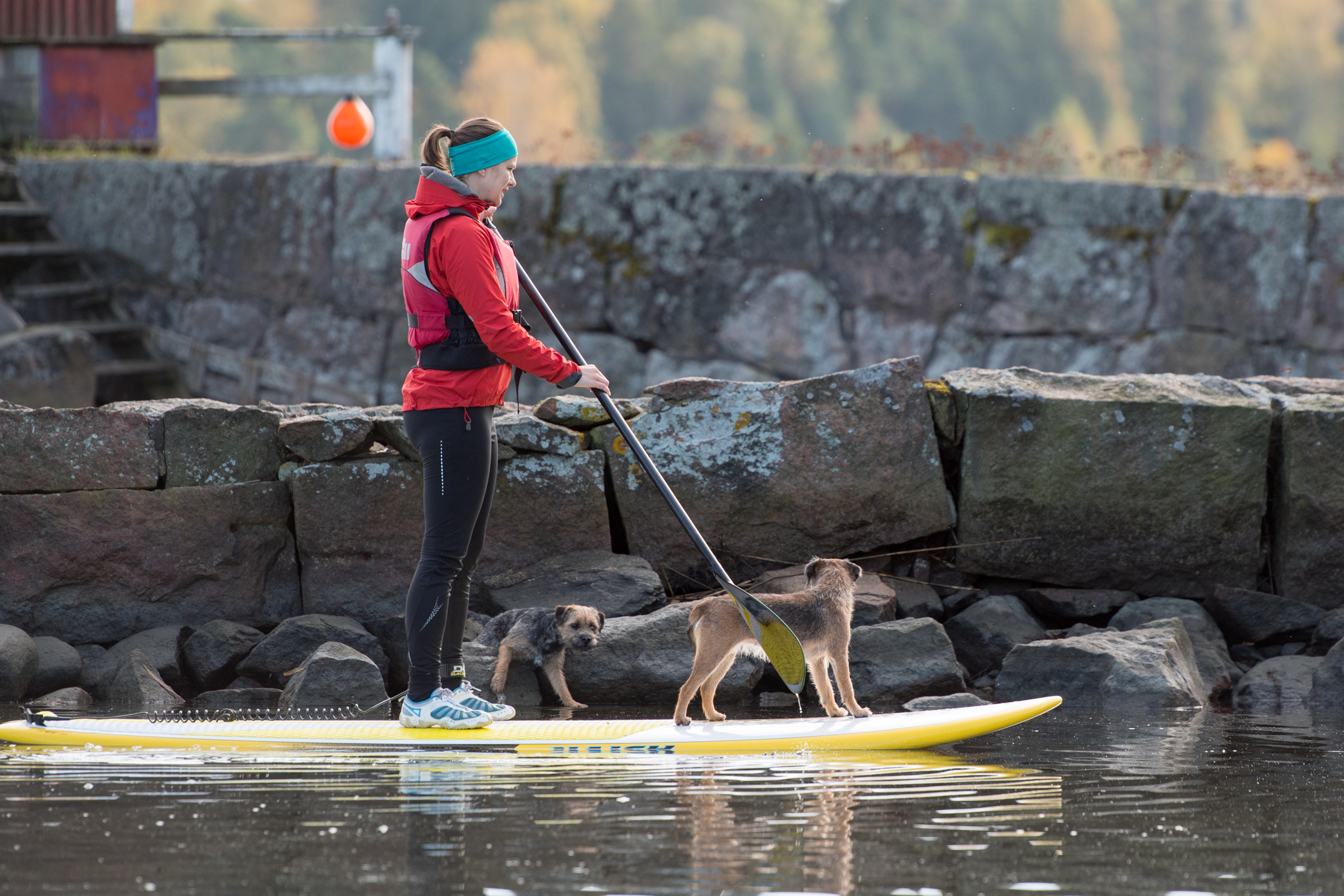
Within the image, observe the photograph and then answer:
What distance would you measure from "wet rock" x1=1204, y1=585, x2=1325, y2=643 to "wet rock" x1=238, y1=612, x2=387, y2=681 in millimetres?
3983

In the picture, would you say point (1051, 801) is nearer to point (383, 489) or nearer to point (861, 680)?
point (861, 680)

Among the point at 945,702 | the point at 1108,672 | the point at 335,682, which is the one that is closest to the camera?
the point at 945,702

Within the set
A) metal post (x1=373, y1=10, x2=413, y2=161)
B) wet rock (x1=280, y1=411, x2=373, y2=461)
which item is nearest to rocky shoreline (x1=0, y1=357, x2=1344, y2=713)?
wet rock (x1=280, y1=411, x2=373, y2=461)

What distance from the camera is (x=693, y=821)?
4.08 meters

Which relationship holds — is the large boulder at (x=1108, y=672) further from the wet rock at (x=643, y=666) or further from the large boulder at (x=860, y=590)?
the wet rock at (x=643, y=666)

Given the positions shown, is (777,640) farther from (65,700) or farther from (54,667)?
(54,667)

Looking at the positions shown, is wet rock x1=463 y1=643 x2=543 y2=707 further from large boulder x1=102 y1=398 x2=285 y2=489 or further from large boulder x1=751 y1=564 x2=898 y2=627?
large boulder x1=102 y1=398 x2=285 y2=489

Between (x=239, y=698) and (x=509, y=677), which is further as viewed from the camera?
(x=509, y=677)

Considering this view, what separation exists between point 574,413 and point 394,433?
0.88 metres

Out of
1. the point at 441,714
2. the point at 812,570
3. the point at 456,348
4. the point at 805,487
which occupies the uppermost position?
the point at 456,348

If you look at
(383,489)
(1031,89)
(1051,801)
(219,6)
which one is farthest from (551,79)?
(1051,801)

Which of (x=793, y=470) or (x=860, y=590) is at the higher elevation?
(x=793, y=470)

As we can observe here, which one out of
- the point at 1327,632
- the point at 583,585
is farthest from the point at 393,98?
the point at 1327,632

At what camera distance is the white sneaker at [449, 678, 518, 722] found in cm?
534
